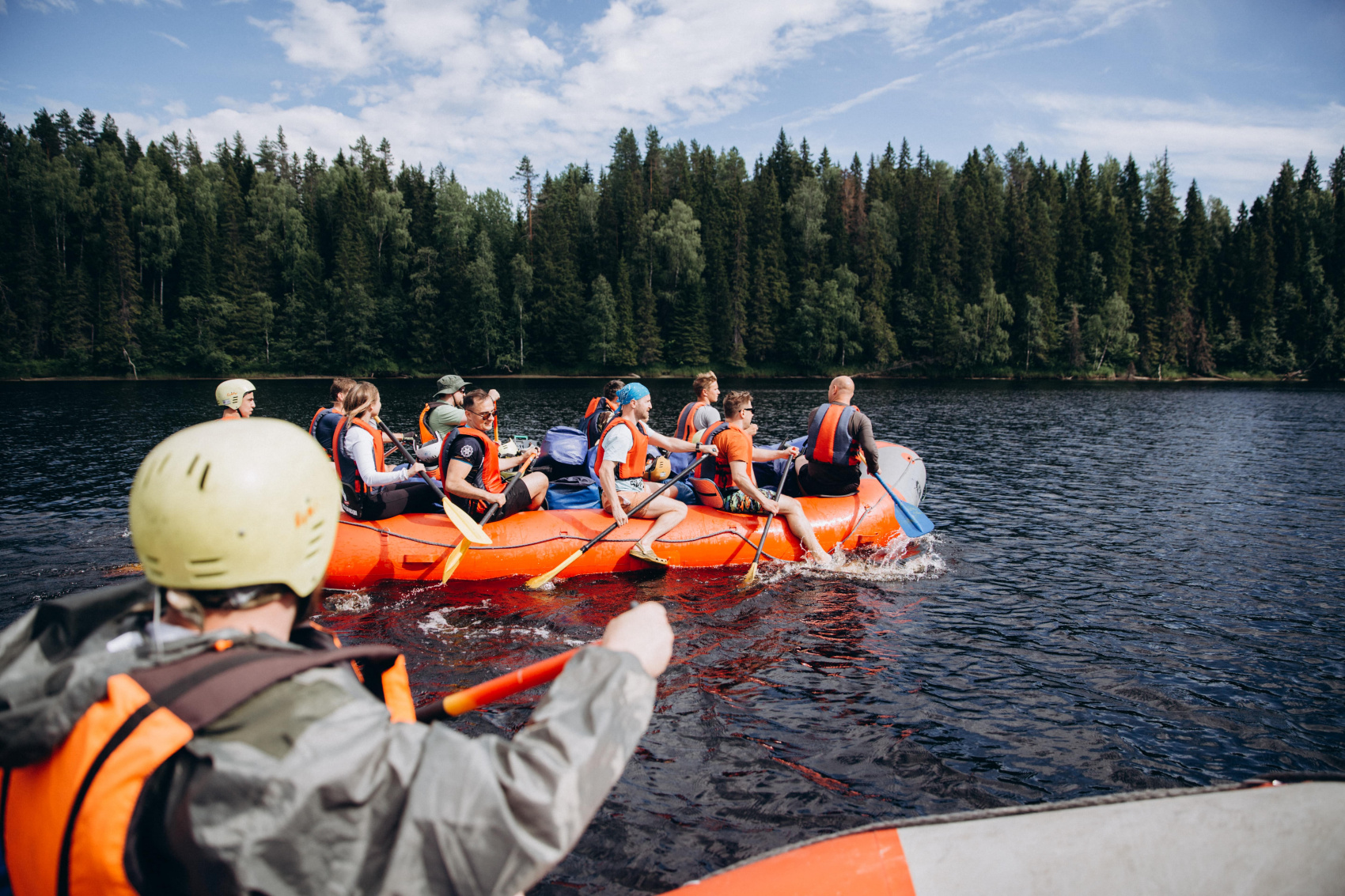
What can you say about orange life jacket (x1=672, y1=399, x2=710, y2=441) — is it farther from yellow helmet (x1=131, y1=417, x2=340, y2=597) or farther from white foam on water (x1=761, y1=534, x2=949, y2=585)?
yellow helmet (x1=131, y1=417, x2=340, y2=597)

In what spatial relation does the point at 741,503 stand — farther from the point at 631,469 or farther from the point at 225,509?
the point at 225,509

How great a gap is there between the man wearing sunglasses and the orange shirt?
7.38 ft

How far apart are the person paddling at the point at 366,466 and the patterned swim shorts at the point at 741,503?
3.33 meters

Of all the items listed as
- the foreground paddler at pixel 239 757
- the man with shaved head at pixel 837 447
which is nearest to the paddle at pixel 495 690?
the foreground paddler at pixel 239 757

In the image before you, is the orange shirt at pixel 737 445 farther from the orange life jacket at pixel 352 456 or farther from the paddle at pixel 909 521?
the orange life jacket at pixel 352 456

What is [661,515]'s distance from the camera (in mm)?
7891

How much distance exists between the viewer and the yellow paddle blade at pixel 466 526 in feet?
23.2

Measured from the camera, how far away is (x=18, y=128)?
61.4 m

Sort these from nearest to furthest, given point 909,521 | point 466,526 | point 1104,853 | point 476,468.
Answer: point 1104,853
point 466,526
point 476,468
point 909,521

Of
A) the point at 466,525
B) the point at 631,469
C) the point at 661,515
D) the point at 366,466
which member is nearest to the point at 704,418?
the point at 631,469

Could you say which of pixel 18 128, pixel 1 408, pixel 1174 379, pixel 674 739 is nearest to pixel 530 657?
pixel 674 739

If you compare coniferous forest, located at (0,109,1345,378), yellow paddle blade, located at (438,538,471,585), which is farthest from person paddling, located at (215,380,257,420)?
coniferous forest, located at (0,109,1345,378)

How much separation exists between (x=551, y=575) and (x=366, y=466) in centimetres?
214

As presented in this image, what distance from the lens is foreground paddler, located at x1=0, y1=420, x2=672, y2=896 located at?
1.05 m
